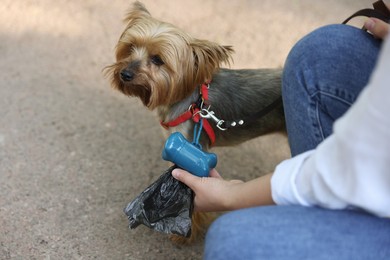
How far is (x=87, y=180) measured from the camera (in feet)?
6.46

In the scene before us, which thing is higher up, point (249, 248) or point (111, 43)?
point (249, 248)

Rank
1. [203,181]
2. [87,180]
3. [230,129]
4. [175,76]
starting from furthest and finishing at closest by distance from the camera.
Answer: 1. [87,180]
2. [230,129]
3. [175,76]
4. [203,181]

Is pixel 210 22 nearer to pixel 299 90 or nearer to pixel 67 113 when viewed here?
pixel 67 113

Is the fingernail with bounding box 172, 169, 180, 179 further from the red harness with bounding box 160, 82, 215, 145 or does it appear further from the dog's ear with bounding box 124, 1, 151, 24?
the dog's ear with bounding box 124, 1, 151, 24

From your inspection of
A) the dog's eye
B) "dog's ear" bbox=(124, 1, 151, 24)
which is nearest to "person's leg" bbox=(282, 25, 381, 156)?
the dog's eye

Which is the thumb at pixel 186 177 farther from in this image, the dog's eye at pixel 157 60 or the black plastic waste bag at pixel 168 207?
the dog's eye at pixel 157 60

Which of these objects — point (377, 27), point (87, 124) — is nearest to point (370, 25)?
point (377, 27)

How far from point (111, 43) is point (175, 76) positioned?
1096 millimetres

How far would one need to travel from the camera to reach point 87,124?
2223 millimetres

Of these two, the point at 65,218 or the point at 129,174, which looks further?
the point at 129,174

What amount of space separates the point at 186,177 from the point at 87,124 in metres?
1.02

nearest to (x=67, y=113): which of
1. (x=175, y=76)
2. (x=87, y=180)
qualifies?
(x=87, y=180)

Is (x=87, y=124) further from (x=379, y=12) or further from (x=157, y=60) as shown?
(x=379, y=12)

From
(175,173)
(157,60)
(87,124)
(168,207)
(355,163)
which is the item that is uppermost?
(355,163)
